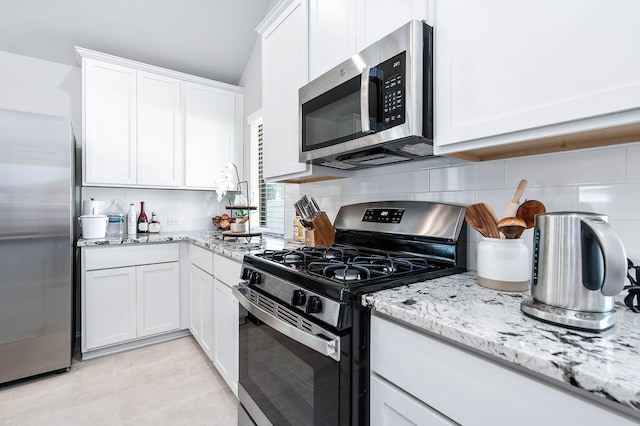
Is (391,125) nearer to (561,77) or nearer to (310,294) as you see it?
(561,77)

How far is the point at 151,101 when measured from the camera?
9.69 ft

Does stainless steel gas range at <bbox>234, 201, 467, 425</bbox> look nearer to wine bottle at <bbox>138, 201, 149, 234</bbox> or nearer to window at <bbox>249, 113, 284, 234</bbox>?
window at <bbox>249, 113, 284, 234</bbox>

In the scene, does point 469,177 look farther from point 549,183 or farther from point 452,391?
point 452,391

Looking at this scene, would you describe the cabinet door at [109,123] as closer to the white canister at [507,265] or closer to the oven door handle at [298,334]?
the oven door handle at [298,334]

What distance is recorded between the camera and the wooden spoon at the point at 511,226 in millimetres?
920

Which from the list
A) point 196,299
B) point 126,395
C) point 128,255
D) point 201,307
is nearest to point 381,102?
point 201,307

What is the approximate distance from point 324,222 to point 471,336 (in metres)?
1.26

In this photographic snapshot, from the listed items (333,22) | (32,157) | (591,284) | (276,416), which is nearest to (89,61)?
(32,157)

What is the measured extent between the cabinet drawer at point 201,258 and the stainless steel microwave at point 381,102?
1.19m

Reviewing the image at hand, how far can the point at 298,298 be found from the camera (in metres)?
1.06

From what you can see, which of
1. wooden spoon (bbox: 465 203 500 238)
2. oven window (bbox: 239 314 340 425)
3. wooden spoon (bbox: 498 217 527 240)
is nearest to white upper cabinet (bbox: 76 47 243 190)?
oven window (bbox: 239 314 340 425)

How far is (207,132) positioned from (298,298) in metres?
2.76

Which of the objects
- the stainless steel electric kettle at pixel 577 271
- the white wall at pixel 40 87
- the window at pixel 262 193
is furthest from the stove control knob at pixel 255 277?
the white wall at pixel 40 87

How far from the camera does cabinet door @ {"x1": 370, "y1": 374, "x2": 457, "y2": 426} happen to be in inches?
29.1
